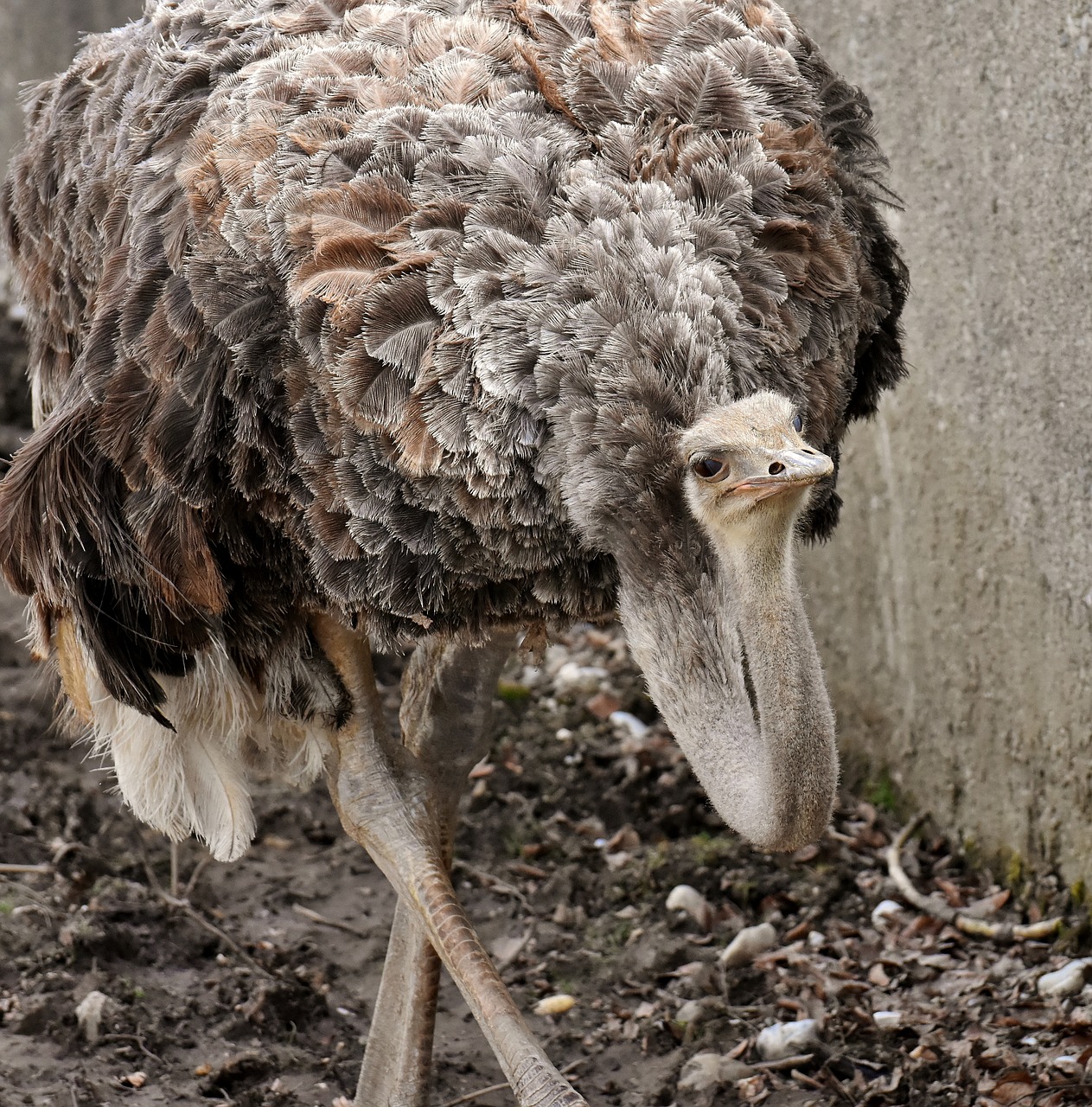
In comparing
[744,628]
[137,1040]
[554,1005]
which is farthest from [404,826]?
[744,628]

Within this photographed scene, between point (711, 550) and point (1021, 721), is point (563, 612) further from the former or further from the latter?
point (1021, 721)

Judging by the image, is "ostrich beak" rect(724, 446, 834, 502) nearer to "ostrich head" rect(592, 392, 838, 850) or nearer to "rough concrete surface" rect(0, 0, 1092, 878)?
"ostrich head" rect(592, 392, 838, 850)

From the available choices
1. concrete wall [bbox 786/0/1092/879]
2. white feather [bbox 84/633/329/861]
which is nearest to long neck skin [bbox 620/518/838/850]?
white feather [bbox 84/633/329/861]

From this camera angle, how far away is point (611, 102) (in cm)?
304

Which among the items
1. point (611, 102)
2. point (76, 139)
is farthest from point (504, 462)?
point (76, 139)

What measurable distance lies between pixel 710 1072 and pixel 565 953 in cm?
76

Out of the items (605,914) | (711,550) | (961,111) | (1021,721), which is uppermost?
(961,111)

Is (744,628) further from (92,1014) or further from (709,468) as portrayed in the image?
(92,1014)

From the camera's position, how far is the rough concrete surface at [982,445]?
12.9 feet

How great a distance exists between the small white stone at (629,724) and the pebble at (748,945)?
3.76 ft

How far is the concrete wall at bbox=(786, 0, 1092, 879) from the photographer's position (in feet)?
12.9

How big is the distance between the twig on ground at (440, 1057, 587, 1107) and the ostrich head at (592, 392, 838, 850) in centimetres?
164

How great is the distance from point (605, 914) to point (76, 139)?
8.37 feet

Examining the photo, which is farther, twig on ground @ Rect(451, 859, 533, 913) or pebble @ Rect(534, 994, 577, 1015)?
twig on ground @ Rect(451, 859, 533, 913)
